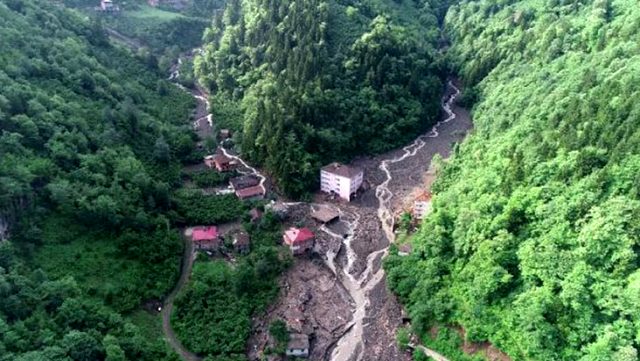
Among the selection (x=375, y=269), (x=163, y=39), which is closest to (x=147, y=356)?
(x=375, y=269)

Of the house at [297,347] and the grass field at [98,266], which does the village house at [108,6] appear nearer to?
the grass field at [98,266]

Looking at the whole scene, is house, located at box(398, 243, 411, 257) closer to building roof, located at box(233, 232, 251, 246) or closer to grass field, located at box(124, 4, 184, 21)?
building roof, located at box(233, 232, 251, 246)

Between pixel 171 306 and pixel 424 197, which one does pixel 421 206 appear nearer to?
pixel 424 197

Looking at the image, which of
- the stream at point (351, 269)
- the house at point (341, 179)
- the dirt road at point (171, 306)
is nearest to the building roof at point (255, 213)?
the stream at point (351, 269)

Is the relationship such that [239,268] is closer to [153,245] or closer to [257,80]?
[153,245]

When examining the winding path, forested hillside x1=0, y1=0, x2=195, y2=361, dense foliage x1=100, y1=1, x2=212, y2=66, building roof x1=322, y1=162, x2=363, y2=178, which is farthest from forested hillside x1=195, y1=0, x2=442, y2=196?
forested hillside x1=0, y1=0, x2=195, y2=361

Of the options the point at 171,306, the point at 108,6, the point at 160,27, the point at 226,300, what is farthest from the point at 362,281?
the point at 108,6
